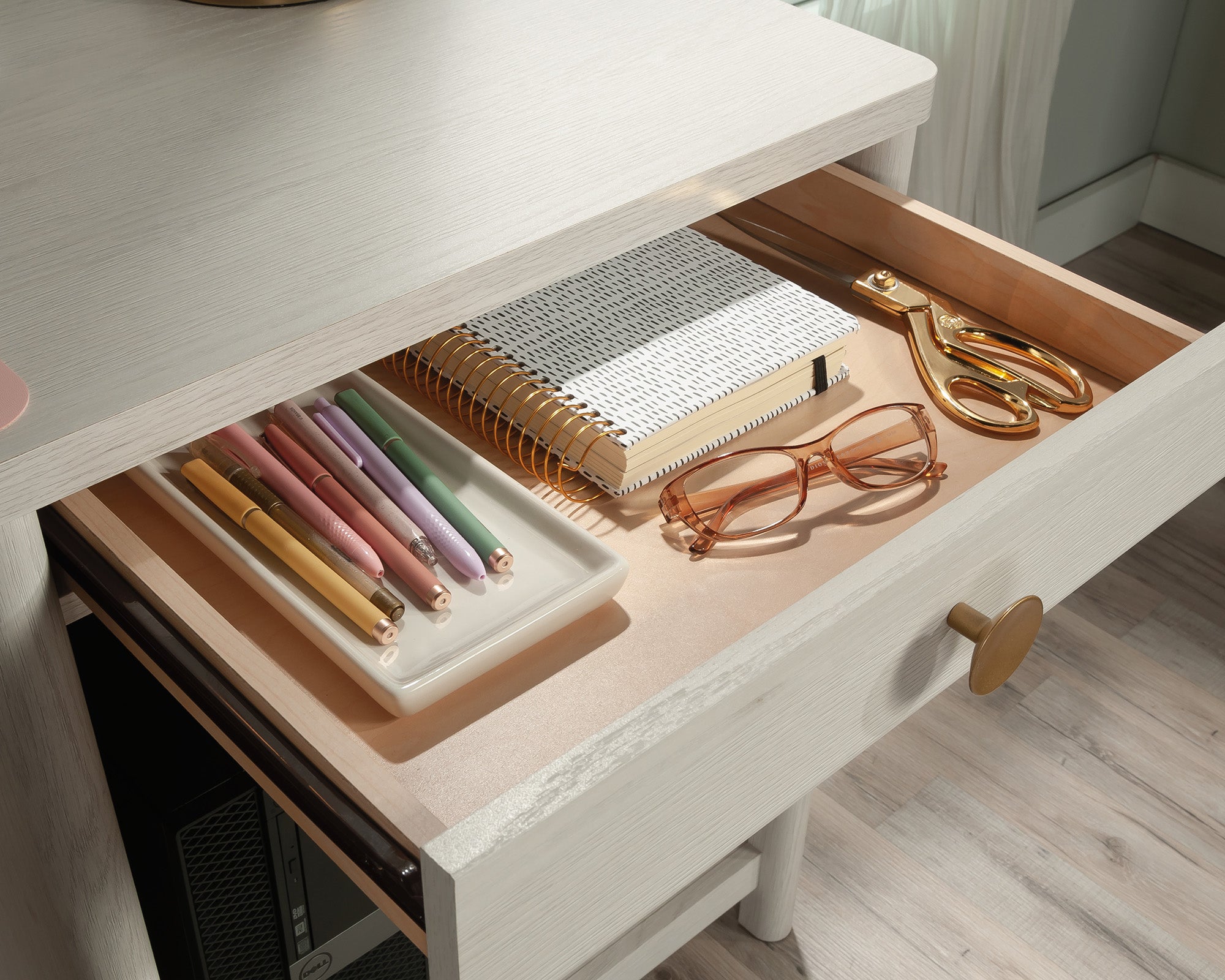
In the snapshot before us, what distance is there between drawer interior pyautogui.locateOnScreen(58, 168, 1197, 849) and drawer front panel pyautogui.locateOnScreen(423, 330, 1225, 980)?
0.18ft

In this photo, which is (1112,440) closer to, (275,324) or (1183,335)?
(1183,335)

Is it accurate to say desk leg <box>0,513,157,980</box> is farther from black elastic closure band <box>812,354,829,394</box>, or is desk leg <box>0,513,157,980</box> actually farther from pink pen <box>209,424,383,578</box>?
black elastic closure band <box>812,354,829,394</box>

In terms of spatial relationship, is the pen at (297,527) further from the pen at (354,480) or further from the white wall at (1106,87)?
the white wall at (1106,87)

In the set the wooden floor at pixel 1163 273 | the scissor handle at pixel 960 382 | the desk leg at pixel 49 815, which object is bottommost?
the wooden floor at pixel 1163 273

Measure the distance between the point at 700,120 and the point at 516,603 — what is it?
267 mm

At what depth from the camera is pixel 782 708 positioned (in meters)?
0.42

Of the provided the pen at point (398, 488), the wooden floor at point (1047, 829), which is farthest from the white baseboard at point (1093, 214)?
the pen at point (398, 488)

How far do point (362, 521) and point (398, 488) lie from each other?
3 centimetres

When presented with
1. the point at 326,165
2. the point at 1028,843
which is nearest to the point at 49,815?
the point at 326,165

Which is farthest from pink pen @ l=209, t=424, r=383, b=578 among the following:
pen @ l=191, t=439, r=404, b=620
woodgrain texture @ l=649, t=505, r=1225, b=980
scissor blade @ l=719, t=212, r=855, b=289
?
woodgrain texture @ l=649, t=505, r=1225, b=980

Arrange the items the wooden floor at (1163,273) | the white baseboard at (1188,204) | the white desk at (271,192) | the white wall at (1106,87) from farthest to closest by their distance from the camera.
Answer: the white baseboard at (1188,204)
the wooden floor at (1163,273)
the white wall at (1106,87)
the white desk at (271,192)

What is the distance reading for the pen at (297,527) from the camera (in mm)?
517

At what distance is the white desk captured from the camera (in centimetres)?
46

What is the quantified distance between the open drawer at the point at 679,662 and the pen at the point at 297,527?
35mm
